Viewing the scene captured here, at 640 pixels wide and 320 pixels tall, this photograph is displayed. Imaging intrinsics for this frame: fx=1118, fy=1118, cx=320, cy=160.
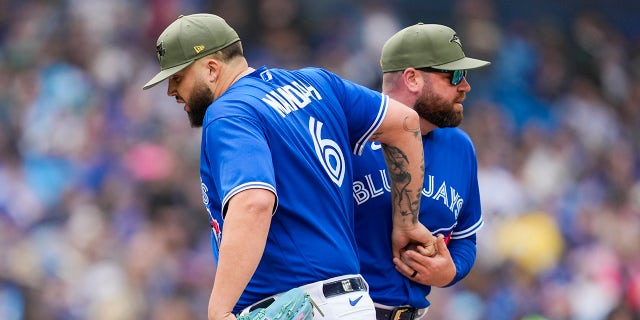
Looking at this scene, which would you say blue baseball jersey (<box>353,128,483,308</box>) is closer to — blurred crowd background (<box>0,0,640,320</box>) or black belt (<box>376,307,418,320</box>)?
black belt (<box>376,307,418,320</box>)

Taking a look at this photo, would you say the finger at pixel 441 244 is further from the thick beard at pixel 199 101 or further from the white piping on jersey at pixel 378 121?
the thick beard at pixel 199 101

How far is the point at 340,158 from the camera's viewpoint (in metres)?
4.11

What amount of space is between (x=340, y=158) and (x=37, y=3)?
28.5 feet

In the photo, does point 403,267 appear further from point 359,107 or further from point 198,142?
point 198,142

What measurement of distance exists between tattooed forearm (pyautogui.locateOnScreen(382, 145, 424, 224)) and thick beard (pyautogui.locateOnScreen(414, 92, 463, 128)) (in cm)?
50

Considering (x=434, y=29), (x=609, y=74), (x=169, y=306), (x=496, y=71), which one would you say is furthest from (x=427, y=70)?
(x=609, y=74)

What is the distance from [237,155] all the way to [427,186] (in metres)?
1.37

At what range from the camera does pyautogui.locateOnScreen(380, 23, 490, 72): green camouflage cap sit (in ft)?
15.9

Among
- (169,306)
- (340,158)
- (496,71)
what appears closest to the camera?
(340,158)

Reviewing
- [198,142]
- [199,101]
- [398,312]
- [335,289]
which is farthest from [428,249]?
[198,142]

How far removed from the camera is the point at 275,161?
389 centimetres

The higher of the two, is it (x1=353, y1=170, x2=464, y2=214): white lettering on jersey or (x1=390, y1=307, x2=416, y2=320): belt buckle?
(x1=353, y1=170, x2=464, y2=214): white lettering on jersey

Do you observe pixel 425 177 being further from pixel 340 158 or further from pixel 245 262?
pixel 245 262

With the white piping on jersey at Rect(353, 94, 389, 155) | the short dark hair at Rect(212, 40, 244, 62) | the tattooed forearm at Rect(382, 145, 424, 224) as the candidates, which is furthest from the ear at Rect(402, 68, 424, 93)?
the short dark hair at Rect(212, 40, 244, 62)
